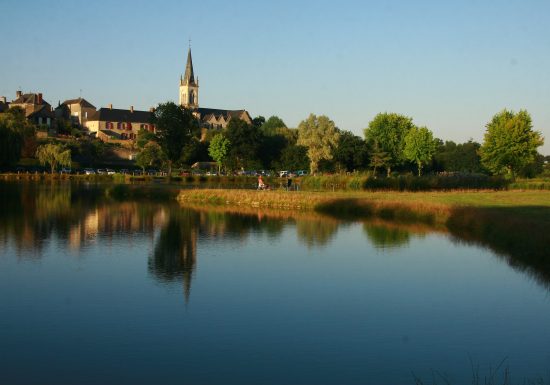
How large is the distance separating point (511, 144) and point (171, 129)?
53366 millimetres

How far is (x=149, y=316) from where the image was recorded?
1636cm

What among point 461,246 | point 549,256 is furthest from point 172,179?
point 549,256

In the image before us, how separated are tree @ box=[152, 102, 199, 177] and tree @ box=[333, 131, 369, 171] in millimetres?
28202

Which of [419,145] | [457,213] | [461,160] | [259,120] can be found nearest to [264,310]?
[457,213]

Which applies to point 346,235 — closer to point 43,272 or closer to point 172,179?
point 43,272

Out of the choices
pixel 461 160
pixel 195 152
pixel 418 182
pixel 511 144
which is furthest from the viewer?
pixel 461 160

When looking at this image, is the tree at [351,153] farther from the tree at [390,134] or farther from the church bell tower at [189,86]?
the church bell tower at [189,86]

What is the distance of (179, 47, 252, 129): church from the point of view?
17812cm

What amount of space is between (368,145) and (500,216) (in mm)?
61399

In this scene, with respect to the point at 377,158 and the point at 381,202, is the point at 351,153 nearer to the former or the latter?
the point at 377,158

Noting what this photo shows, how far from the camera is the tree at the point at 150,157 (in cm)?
10144

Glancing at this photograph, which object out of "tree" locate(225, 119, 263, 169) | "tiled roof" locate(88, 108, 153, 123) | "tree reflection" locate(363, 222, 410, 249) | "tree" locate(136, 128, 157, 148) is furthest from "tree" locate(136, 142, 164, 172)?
"tree reflection" locate(363, 222, 410, 249)

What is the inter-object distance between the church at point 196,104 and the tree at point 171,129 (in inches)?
2784

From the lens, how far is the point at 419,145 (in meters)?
93.6
